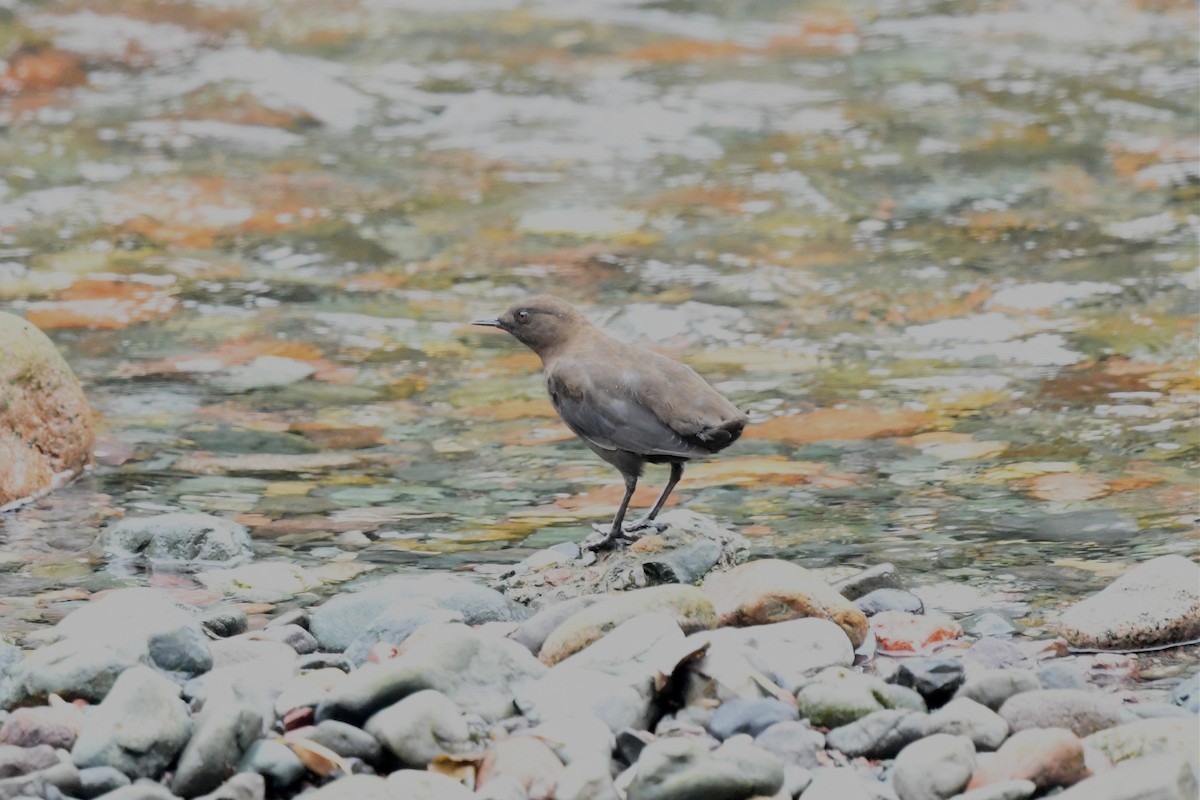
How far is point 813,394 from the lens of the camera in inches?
332

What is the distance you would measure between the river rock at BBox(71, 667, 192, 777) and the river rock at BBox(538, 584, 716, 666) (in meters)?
1.12

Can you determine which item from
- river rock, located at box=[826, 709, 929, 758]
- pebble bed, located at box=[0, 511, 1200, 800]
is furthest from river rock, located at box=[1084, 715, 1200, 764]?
river rock, located at box=[826, 709, 929, 758]

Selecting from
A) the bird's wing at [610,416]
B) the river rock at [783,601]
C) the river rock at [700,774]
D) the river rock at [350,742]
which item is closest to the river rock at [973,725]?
the river rock at [700,774]

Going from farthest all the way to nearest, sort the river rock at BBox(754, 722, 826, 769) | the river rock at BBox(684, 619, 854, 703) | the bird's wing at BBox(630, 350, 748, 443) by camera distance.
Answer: the bird's wing at BBox(630, 350, 748, 443) → the river rock at BBox(684, 619, 854, 703) → the river rock at BBox(754, 722, 826, 769)

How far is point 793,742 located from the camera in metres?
4.22

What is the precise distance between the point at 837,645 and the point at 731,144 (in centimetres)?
924

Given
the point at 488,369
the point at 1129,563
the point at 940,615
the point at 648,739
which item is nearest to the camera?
the point at 648,739

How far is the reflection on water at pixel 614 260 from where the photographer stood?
6879mm

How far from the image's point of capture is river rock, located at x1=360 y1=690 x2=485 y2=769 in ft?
13.3

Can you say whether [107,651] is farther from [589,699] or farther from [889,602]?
[889,602]

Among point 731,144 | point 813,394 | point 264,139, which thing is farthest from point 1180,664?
point 264,139

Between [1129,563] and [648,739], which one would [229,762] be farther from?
[1129,563]

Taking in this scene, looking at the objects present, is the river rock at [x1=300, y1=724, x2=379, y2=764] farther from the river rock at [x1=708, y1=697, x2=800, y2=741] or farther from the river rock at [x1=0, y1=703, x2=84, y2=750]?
the river rock at [x1=708, y1=697, x2=800, y2=741]

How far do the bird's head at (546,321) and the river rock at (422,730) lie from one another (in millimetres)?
2161
